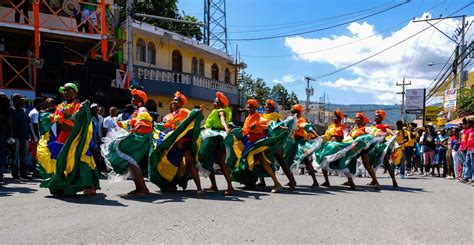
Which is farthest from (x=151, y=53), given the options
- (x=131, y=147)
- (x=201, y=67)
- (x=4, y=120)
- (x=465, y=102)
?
(x=465, y=102)

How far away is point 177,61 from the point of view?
1043 inches

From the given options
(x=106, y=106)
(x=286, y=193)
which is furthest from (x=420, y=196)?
(x=106, y=106)

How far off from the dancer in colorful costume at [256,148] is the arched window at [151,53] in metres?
16.7

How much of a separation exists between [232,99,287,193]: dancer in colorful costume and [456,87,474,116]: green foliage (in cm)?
2236

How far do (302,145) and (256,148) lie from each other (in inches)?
60.3

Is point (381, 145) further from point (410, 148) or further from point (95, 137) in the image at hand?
point (95, 137)

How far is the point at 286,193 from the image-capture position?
812 centimetres

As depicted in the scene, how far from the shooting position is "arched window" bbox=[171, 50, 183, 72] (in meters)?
26.1

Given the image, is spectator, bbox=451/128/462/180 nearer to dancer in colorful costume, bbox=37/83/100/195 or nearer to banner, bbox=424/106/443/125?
dancer in colorful costume, bbox=37/83/100/195

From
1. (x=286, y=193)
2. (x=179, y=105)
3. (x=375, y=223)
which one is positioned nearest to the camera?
(x=375, y=223)

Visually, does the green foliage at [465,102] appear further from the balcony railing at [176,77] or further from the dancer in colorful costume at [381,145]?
the dancer in colorful costume at [381,145]

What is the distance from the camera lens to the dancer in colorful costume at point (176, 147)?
7109 mm

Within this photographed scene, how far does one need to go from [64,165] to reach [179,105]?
6.86 ft

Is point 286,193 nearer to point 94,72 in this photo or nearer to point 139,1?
point 94,72
